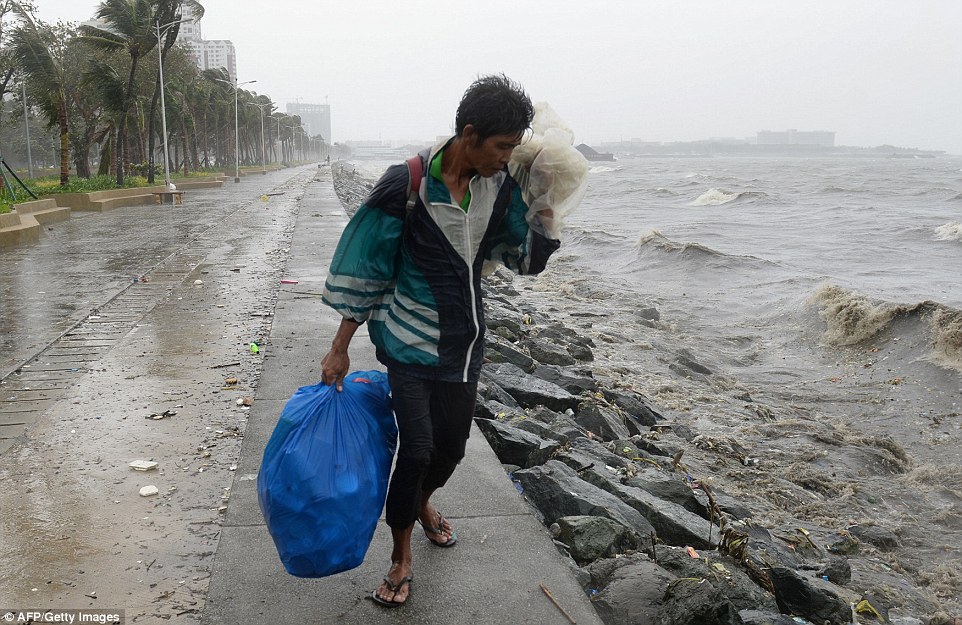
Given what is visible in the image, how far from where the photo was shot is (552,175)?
8.39 ft

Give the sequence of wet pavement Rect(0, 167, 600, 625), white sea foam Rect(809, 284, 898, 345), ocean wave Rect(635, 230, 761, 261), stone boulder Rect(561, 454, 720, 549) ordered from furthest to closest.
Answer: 1. ocean wave Rect(635, 230, 761, 261)
2. white sea foam Rect(809, 284, 898, 345)
3. stone boulder Rect(561, 454, 720, 549)
4. wet pavement Rect(0, 167, 600, 625)

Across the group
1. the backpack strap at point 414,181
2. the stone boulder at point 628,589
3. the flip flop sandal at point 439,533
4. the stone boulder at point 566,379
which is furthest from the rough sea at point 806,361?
the backpack strap at point 414,181

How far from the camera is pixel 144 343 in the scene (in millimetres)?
6203

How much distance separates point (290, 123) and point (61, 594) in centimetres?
11860

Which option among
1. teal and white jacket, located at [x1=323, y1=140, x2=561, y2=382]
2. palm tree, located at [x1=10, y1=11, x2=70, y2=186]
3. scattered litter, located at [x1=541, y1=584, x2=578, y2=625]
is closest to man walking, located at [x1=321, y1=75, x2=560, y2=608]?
teal and white jacket, located at [x1=323, y1=140, x2=561, y2=382]

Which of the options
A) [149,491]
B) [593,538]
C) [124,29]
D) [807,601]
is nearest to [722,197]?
[124,29]

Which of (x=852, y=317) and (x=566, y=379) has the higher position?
(x=566, y=379)

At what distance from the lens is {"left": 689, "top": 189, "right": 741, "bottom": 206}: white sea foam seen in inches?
1474

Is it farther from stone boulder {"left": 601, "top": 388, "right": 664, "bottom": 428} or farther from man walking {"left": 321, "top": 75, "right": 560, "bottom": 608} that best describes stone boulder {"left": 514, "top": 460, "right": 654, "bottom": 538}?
stone boulder {"left": 601, "top": 388, "right": 664, "bottom": 428}

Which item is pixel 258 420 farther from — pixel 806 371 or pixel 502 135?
pixel 806 371

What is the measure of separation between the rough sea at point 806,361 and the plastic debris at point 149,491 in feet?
11.5

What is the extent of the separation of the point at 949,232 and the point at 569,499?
23.2 m

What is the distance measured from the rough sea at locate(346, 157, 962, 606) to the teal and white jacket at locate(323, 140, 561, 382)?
9.93 ft

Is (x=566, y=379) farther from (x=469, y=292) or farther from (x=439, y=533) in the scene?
(x=469, y=292)
